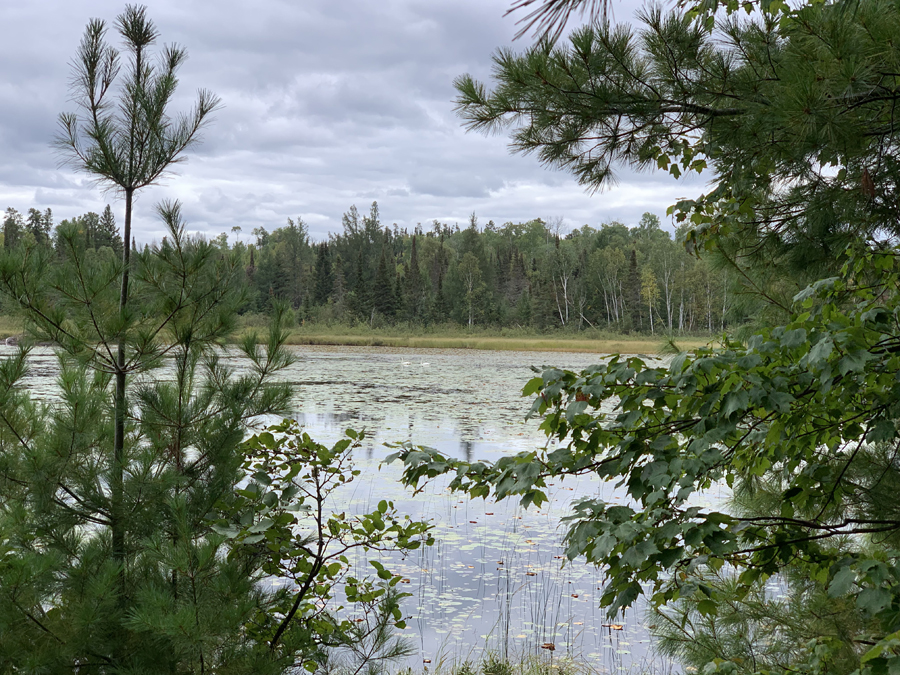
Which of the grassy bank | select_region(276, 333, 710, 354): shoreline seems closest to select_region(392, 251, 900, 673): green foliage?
the grassy bank

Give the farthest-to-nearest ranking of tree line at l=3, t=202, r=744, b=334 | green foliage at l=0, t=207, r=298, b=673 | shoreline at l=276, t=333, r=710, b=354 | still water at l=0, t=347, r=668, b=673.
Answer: tree line at l=3, t=202, r=744, b=334
shoreline at l=276, t=333, r=710, b=354
still water at l=0, t=347, r=668, b=673
green foliage at l=0, t=207, r=298, b=673

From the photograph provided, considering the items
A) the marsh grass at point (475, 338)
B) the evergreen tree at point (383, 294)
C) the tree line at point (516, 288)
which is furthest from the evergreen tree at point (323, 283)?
the marsh grass at point (475, 338)

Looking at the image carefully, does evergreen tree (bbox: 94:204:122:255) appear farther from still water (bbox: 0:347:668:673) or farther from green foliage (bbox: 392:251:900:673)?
green foliage (bbox: 392:251:900:673)

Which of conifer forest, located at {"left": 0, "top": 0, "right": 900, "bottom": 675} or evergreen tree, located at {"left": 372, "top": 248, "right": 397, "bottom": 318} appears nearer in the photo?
conifer forest, located at {"left": 0, "top": 0, "right": 900, "bottom": 675}

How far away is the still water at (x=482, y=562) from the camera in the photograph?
14.0 feet

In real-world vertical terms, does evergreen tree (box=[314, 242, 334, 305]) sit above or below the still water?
above

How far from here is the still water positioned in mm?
4270

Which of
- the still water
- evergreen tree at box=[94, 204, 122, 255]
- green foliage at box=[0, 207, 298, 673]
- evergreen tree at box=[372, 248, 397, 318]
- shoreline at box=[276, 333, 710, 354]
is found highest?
evergreen tree at box=[372, 248, 397, 318]

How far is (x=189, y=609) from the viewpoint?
2.25 m

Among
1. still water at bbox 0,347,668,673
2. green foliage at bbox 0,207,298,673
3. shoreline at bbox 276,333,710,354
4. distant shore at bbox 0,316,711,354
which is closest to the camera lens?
green foliage at bbox 0,207,298,673

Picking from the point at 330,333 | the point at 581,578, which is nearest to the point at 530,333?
the point at 330,333

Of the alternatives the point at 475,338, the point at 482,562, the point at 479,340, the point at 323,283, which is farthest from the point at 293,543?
the point at 323,283

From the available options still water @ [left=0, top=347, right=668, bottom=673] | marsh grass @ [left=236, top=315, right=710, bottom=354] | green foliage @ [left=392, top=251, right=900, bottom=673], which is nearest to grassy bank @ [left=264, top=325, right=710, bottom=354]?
marsh grass @ [left=236, top=315, right=710, bottom=354]

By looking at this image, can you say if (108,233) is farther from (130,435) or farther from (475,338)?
(475,338)
